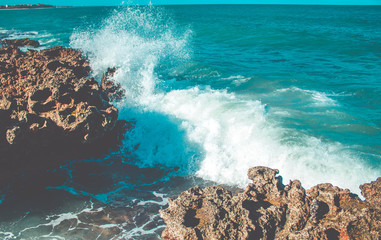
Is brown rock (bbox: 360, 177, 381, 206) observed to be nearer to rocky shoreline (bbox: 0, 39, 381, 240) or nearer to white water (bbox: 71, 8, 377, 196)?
rocky shoreline (bbox: 0, 39, 381, 240)

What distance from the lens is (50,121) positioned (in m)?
5.90

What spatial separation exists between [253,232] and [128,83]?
7.83 m

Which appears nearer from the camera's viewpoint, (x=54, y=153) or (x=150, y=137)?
(x=54, y=153)

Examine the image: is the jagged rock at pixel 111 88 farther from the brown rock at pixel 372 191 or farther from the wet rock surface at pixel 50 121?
the brown rock at pixel 372 191

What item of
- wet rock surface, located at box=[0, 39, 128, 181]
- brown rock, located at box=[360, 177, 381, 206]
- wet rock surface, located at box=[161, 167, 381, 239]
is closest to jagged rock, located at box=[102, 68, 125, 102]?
wet rock surface, located at box=[0, 39, 128, 181]

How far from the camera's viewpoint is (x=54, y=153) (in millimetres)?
6289

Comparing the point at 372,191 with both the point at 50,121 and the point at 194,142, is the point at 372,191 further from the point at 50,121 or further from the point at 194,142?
the point at 50,121

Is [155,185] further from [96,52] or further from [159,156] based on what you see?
[96,52]

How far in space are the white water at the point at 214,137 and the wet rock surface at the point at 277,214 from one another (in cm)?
198

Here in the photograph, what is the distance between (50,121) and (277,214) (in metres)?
5.25

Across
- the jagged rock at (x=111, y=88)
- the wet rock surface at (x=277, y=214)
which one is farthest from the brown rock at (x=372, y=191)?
the jagged rock at (x=111, y=88)

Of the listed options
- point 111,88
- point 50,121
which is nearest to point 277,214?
point 50,121

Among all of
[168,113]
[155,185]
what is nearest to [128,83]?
[168,113]

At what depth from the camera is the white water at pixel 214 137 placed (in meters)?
6.50
